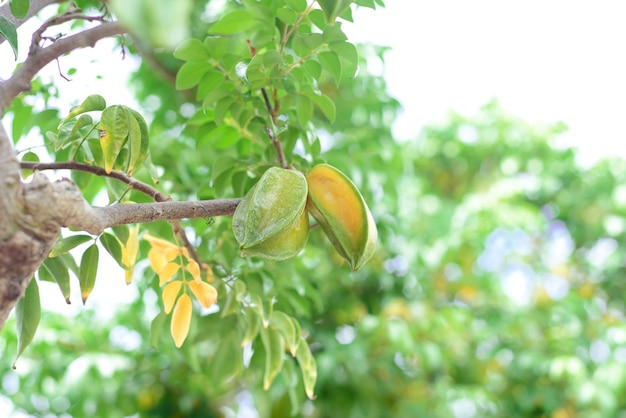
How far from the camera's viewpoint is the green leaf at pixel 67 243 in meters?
0.65

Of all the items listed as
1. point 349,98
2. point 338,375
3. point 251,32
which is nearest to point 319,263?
point 338,375

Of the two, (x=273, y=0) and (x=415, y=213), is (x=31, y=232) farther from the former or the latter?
(x=415, y=213)

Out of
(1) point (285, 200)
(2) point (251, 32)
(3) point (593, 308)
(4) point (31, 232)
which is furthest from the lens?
(3) point (593, 308)

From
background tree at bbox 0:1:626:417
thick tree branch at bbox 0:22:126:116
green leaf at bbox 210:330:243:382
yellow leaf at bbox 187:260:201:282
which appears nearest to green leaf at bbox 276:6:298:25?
background tree at bbox 0:1:626:417

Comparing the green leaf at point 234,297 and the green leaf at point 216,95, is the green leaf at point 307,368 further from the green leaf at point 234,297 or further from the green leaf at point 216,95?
the green leaf at point 216,95

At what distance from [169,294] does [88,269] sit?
83 mm

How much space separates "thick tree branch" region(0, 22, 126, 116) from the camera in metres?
0.55

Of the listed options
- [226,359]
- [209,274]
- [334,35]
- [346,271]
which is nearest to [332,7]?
[334,35]

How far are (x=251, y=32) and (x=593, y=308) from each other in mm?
1846

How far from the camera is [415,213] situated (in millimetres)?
2150

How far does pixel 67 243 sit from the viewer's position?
0.66 m

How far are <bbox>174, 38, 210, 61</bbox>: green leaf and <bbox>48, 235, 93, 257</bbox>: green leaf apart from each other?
221 mm

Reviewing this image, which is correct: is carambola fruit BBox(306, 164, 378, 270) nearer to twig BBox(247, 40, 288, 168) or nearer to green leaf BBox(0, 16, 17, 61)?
twig BBox(247, 40, 288, 168)

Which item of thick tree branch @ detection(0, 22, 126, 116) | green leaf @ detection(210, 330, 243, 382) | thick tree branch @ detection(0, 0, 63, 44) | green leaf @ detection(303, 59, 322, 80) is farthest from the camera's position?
green leaf @ detection(210, 330, 243, 382)
